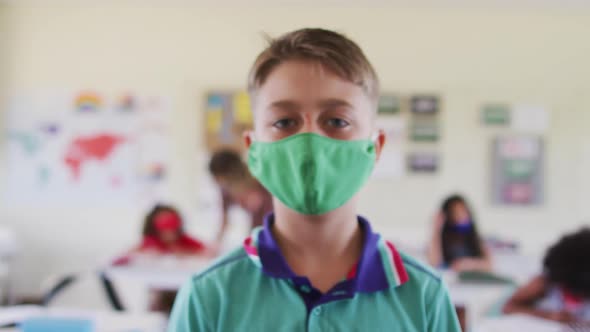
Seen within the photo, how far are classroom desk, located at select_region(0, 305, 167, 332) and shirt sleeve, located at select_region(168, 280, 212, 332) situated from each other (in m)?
1.10

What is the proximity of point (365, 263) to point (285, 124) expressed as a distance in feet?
0.65

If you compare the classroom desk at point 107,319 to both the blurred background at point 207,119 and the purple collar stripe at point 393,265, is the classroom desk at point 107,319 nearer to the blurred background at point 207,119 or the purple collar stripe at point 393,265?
the purple collar stripe at point 393,265

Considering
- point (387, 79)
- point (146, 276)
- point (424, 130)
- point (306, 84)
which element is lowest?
point (146, 276)

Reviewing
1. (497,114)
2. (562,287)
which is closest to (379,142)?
(562,287)

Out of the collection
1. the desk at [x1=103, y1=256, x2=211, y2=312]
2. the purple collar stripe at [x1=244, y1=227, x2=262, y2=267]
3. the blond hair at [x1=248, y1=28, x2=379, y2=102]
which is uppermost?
the blond hair at [x1=248, y1=28, x2=379, y2=102]

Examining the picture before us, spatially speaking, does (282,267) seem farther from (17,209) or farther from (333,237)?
(17,209)

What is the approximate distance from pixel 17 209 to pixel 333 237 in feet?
13.3

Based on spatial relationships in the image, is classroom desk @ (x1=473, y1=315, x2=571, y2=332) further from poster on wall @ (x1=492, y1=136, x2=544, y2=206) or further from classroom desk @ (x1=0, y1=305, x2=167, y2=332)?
poster on wall @ (x1=492, y1=136, x2=544, y2=206)

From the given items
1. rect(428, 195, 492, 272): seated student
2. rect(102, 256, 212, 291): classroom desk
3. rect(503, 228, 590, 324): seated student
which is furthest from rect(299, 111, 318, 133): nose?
rect(428, 195, 492, 272): seated student

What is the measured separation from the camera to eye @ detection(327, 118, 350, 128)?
0.61 m

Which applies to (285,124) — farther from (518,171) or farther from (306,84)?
(518,171)

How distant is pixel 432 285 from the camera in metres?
0.66

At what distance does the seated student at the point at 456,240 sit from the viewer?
3027 mm

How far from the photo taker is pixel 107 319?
1.80 meters
